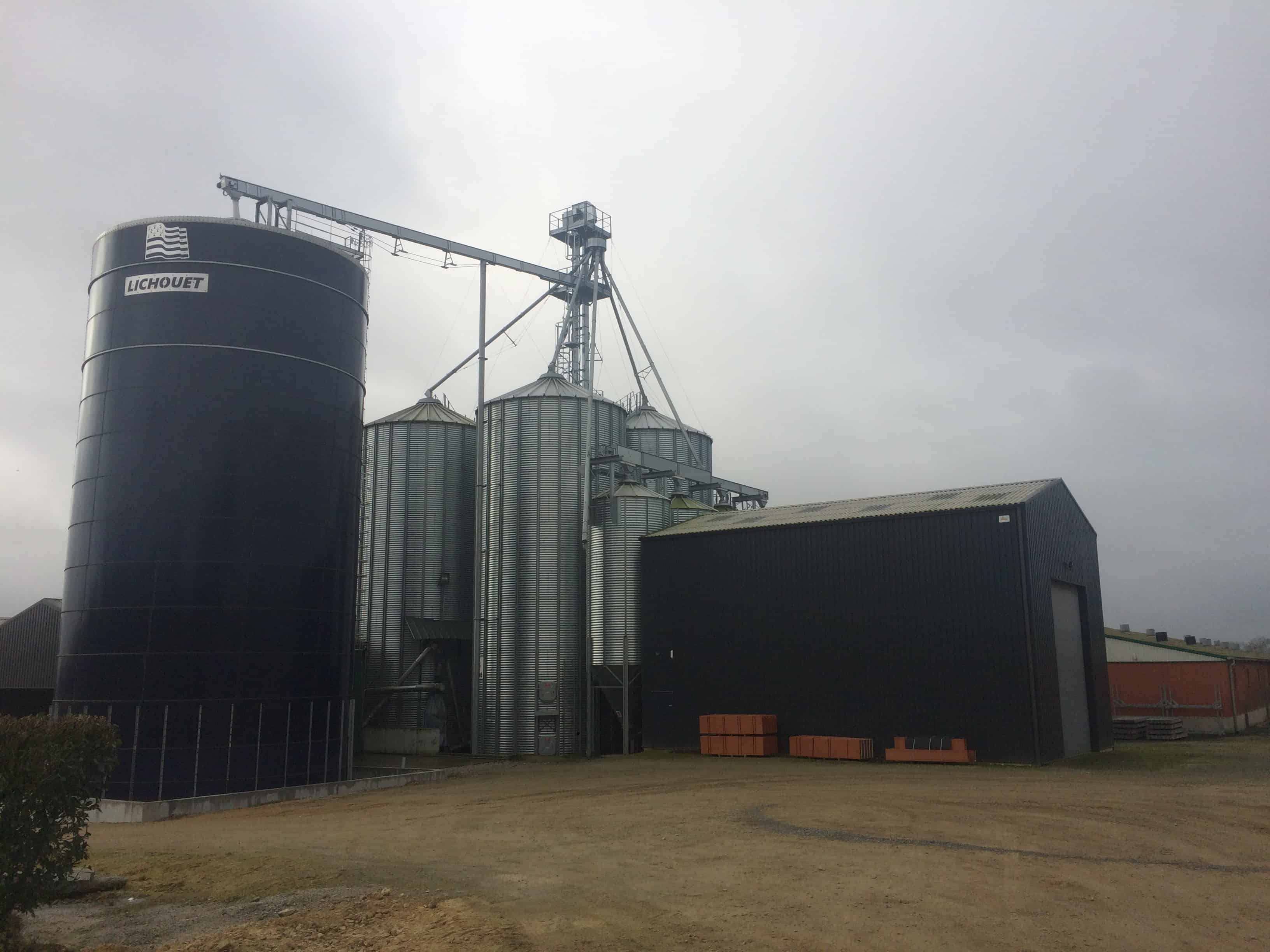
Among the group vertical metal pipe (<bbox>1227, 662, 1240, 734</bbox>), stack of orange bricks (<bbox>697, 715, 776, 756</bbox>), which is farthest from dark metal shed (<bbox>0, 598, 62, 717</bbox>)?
vertical metal pipe (<bbox>1227, 662, 1240, 734</bbox>)

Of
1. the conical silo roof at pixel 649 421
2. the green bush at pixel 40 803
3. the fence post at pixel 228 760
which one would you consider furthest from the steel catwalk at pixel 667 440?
the green bush at pixel 40 803

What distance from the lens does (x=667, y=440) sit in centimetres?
5103

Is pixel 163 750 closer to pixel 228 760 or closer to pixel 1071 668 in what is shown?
pixel 228 760

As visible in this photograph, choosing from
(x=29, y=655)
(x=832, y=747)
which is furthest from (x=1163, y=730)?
(x=29, y=655)

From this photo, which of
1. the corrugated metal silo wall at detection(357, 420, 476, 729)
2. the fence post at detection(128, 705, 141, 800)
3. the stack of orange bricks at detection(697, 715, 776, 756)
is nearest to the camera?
the fence post at detection(128, 705, 141, 800)

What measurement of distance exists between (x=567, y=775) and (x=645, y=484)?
17178 millimetres

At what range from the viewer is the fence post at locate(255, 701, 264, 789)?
2573 centimetres

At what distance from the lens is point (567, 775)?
31.0 metres

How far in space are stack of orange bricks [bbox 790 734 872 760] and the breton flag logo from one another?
25.7 meters

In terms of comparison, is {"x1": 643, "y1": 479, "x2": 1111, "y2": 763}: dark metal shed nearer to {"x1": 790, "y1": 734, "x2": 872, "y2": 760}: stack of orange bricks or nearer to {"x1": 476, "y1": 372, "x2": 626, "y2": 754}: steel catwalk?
{"x1": 790, "y1": 734, "x2": 872, "y2": 760}: stack of orange bricks

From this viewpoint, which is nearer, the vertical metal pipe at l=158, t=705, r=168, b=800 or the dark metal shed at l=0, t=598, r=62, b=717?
the vertical metal pipe at l=158, t=705, r=168, b=800

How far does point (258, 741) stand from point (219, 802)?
6.05ft

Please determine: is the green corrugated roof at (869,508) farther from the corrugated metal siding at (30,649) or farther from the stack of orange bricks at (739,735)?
the corrugated metal siding at (30,649)

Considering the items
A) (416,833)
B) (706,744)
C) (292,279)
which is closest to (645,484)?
(706,744)
